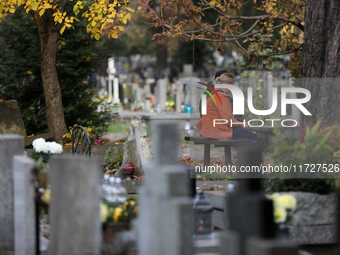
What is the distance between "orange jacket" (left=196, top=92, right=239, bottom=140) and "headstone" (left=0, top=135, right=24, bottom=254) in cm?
389

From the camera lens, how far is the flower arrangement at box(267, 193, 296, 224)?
4426 millimetres

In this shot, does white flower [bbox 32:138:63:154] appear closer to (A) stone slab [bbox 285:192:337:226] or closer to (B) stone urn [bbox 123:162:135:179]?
(B) stone urn [bbox 123:162:135:179]

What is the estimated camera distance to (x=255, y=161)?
3.88 metres

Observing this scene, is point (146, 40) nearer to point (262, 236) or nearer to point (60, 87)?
point (60, 87)

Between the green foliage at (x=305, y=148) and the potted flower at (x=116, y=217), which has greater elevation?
the green foliage at (x=305, y=148)

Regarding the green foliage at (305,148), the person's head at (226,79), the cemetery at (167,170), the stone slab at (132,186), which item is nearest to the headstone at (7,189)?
the cemetery at (167,170)

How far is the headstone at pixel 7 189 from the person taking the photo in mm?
4668

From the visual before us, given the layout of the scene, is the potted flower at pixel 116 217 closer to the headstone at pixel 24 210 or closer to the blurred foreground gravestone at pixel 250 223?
the headstone at pixel 24 210

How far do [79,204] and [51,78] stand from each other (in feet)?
25.0

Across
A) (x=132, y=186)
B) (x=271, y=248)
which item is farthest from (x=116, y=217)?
(x=132, y=186)

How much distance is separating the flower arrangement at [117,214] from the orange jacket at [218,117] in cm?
349

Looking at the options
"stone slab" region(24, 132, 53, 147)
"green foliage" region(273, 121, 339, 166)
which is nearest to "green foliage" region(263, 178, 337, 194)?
"green foliage" region(273, 121, 339, 166)

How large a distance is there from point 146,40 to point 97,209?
127 feet

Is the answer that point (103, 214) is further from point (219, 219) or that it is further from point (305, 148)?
point (305, 148)
